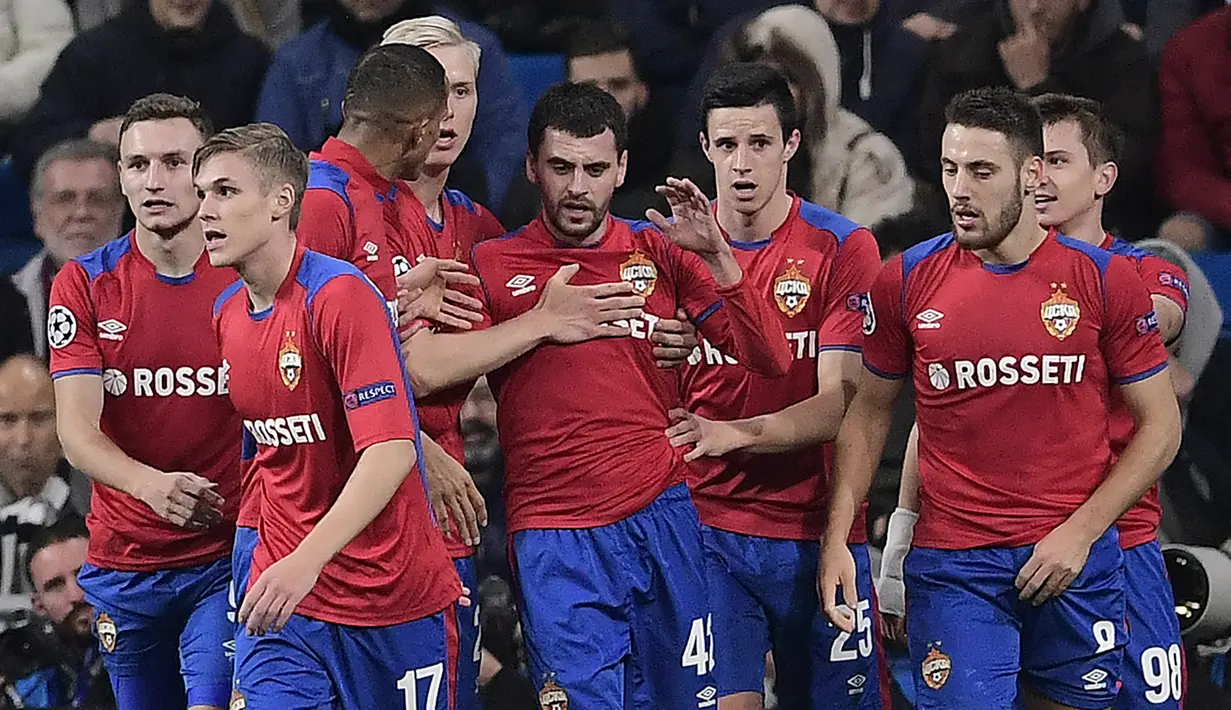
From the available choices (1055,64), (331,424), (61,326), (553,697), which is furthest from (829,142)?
(331,424)

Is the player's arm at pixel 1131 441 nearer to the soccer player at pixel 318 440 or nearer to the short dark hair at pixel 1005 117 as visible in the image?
the short dark hair at pixel 1005 117

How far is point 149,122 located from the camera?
482cm

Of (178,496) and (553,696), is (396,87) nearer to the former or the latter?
(178,496)

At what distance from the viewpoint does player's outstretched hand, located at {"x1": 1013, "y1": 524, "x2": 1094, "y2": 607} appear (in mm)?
4512

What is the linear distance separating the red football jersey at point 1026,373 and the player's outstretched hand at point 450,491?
1.19m

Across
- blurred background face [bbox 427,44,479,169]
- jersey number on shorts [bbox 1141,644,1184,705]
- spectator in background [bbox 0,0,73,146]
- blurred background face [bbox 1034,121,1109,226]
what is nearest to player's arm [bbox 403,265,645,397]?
blurred background face [bbox 427,44,479,169]

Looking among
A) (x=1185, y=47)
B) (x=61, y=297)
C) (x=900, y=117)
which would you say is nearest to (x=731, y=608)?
(x=61, y=297)

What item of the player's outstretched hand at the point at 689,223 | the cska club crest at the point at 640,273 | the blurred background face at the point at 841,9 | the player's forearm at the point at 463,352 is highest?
the blurred background face at the point at 841,9

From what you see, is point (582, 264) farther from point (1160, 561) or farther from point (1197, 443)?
point (1197, 443)

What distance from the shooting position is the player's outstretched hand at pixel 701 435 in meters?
4.80

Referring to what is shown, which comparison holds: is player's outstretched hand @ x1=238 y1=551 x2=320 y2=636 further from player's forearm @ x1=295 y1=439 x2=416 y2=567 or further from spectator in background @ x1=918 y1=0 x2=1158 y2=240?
spectator in background @ x1=918 y1=0 x2=1158 y2=240

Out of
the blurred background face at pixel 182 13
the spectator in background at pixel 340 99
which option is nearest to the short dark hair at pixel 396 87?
the spectator in background at pixel 340 99

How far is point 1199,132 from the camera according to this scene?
23.0ft

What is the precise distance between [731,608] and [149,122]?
2.06m
